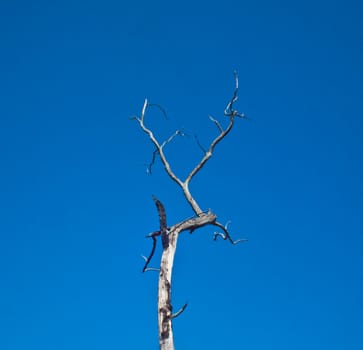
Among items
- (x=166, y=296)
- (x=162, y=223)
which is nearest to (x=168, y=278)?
(x=166, y=296)

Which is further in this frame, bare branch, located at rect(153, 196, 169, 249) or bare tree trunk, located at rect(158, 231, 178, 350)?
bare branch, located at rect(153, 196, 169, 249)

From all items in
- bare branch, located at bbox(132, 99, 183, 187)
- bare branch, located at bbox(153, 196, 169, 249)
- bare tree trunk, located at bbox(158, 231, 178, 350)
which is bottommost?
bare tree trunk, located at bbox(158, 231, 178, 350)

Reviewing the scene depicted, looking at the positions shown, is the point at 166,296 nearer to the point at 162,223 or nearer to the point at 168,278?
the point at 168,278

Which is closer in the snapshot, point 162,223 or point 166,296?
point 166,296

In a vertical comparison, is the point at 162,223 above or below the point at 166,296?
above

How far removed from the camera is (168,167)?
1012 centimetres

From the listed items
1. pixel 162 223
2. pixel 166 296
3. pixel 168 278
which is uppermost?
pixel 162 223

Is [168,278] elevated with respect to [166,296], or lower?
elevated

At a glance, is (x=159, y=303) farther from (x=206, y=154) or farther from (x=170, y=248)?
(x=206, y=154)

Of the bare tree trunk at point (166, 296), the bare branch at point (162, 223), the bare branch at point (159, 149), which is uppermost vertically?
the bare branch at point (159, 149)

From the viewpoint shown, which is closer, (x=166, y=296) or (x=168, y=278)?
(x=166, y=296)

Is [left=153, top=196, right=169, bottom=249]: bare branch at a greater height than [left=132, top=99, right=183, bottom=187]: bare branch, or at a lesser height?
lesser

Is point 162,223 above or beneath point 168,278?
above

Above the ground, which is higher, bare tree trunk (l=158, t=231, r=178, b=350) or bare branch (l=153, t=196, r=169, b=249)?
bare branch (l=153, t=196, r=169, b=249)
